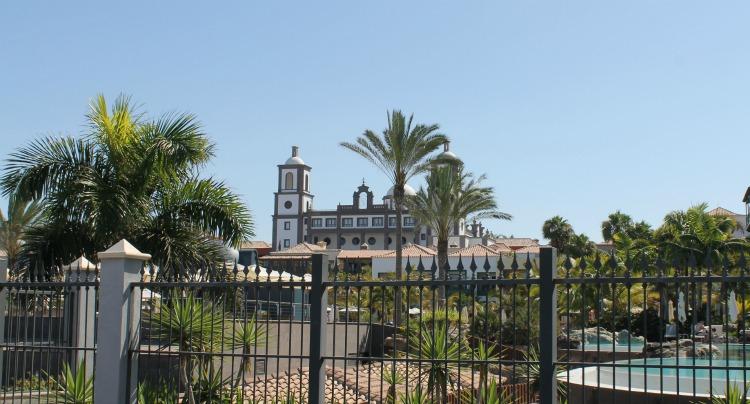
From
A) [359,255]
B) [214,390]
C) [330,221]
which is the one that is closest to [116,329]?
[214,390]

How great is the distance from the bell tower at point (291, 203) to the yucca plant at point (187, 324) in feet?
357

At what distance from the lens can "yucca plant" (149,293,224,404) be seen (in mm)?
8898

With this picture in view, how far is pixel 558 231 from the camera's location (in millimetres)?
65688

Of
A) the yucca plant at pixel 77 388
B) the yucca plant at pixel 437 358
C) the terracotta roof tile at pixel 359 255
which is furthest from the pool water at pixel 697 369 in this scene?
the terracotta roof tile at pixel 359 255

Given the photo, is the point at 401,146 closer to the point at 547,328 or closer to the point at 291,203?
the point at 547,328

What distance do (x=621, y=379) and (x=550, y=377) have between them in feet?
29.1

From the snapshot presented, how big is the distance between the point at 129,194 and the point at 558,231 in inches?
2106

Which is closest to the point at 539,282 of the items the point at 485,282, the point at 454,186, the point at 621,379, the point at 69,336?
the point at 485,282

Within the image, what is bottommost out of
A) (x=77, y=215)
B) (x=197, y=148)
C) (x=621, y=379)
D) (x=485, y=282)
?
(x=621, y=379)

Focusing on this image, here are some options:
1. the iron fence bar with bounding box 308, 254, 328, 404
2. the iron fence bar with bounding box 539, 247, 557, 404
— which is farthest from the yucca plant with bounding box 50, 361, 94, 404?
the iron fence bar with bounding box 539, 247, 557, 404

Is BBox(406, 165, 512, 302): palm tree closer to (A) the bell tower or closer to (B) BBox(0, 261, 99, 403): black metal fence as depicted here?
(B) BBox(0, 261, 99, 403): black metal fence

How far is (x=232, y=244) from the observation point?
15.8m

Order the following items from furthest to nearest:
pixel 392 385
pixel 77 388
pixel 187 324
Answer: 1. pixel 77 388
2. pixel 187 324
3. pixel 392 385

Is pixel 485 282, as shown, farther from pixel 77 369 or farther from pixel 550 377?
pixel 77 369
